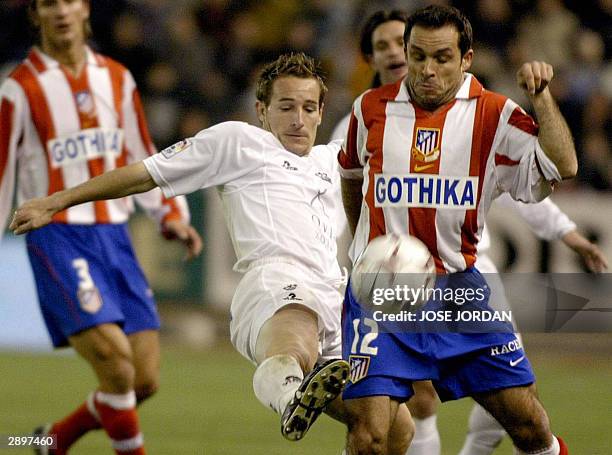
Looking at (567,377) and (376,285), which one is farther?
(567,377)

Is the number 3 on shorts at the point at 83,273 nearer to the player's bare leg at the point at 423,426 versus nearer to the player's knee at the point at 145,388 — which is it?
the player's knee at the point at 145,388

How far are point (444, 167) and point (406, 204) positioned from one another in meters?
0.21

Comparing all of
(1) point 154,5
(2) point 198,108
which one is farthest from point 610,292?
(1) point 154,5

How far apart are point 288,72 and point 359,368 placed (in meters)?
1.40

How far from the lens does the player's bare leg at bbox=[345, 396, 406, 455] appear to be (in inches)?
184

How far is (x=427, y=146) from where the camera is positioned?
4.91 metres

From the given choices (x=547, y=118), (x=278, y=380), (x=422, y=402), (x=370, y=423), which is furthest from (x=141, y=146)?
(x=547, y=118)

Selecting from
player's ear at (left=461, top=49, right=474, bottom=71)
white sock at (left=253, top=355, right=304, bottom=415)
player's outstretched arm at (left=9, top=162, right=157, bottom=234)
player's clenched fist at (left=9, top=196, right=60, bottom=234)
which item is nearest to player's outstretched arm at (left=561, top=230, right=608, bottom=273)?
player's ear at (left=461, top=49, right=474, bottom=71)

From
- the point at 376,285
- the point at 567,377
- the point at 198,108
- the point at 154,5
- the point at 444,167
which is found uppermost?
the point at 444,167

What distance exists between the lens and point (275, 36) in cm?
1377

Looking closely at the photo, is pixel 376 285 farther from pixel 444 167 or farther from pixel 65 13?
pixel 65 13

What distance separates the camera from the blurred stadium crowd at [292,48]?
1198 centimetres

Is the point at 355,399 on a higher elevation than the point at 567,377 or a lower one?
higher

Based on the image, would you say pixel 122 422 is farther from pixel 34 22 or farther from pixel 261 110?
pixel 34 22
